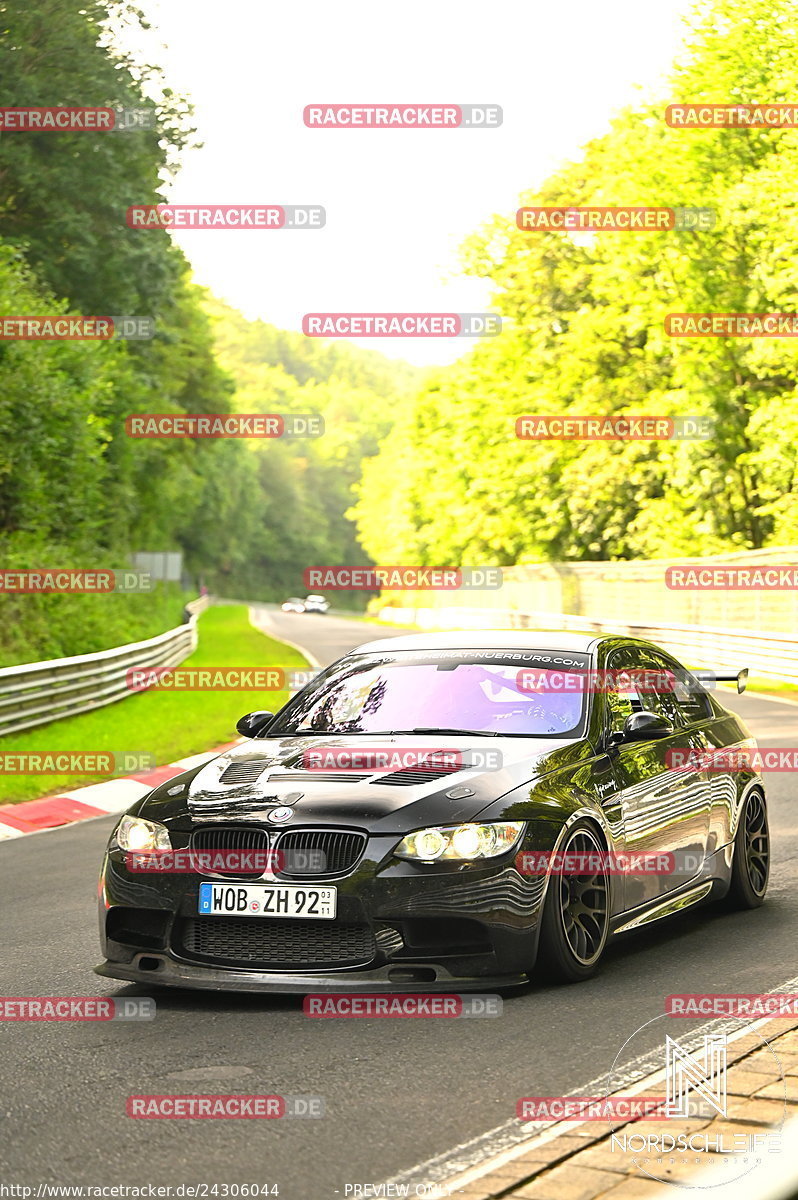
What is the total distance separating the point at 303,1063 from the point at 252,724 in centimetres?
298

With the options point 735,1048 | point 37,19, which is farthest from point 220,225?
point 735,1048

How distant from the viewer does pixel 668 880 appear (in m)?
7.89

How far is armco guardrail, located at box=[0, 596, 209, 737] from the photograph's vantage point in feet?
61.8

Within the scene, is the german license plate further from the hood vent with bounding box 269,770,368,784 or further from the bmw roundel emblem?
the hood vent with bounding box 269,770,368,784

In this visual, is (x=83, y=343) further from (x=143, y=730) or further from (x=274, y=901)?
(x=274, y=901)

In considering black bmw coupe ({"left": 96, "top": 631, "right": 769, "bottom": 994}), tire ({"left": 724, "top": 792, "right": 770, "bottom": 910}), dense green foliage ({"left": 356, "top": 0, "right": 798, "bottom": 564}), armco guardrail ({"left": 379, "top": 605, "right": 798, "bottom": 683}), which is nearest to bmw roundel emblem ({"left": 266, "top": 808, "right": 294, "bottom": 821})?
black bmw coupe ({"left": 96, "top": 631, "right": 769, "bottom": 994})

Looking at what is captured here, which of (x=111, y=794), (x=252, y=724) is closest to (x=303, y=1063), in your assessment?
(x=252, y=724)

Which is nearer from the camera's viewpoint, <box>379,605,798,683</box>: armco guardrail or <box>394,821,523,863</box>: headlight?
<box>394,821,523,863</box>: headlight

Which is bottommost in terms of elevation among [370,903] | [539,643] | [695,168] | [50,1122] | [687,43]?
[50,1122]

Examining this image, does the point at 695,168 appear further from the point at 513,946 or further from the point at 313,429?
the point at 513,946

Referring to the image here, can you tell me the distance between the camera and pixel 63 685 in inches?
844

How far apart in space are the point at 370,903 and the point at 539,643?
7.51ft

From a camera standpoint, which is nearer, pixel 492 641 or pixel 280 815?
pixel 280 815

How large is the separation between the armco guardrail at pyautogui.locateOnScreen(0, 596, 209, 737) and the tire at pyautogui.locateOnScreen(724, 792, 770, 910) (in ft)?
36.1
